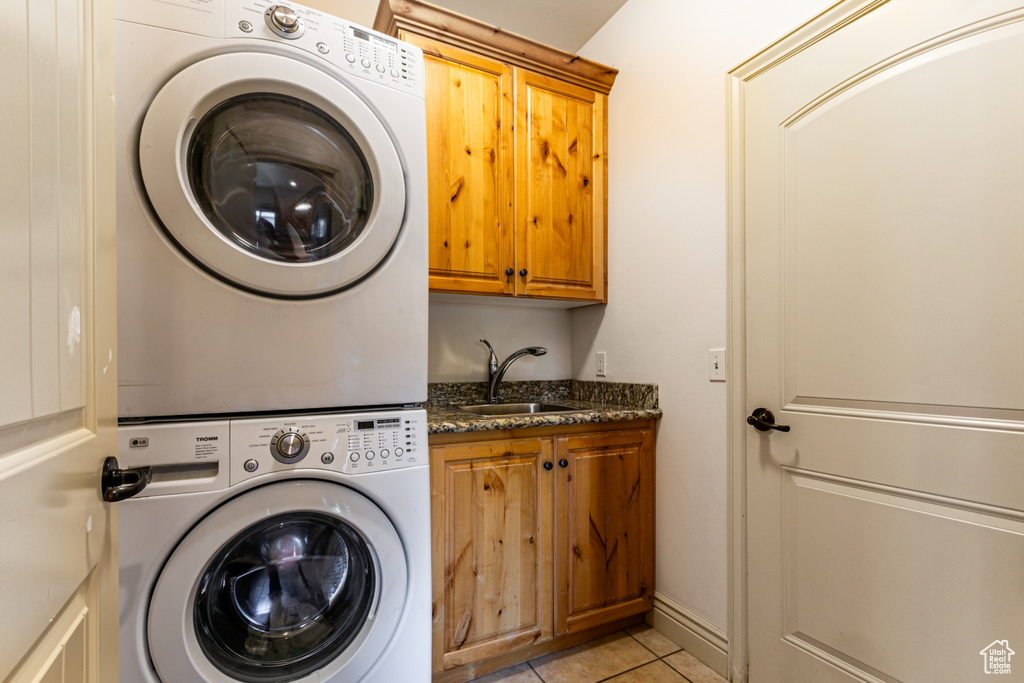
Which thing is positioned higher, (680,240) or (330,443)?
(680,240)

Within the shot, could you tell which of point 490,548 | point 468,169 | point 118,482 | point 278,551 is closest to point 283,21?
point 468,169

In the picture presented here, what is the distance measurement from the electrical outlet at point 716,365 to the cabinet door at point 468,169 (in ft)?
2.69

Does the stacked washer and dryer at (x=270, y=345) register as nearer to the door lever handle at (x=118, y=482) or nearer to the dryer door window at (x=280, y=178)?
the dryer door window at (x=280, y=178)

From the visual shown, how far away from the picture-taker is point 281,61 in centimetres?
100

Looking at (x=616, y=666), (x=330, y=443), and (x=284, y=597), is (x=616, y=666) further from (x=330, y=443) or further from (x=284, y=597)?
(x=330, y=443)

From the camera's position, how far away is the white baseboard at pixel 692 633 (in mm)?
1543

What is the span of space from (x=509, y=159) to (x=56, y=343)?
1.70 metres

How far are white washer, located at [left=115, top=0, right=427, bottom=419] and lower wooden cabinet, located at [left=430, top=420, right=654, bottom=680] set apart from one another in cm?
50

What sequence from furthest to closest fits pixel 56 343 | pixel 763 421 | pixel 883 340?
pixel 763 421 < pixel 883 340 < pixel 56 343

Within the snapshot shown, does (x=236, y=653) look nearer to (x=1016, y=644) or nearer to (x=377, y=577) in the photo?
(x=377, y=577)

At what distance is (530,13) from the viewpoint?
2061 millimetres

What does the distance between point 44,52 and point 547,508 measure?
1574 mm

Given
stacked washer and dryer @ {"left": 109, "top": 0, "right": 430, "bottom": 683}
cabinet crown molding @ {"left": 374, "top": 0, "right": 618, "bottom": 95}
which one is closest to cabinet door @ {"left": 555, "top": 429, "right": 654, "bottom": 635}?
stacked washer and dryer @ {"left": 109, "top": 0, "right": 430, "bottom": 683}

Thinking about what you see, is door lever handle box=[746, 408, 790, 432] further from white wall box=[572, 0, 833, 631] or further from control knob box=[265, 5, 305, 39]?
control knob box=[265, 5, 305, 39]
